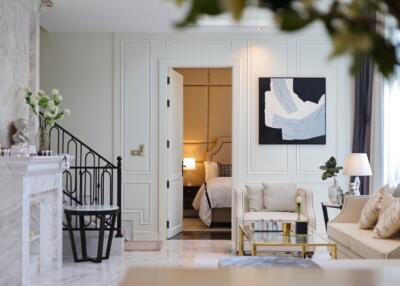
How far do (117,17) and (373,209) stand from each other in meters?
3.64

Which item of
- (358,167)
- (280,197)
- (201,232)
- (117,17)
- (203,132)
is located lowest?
(201,232)

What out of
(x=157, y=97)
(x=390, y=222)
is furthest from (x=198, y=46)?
(x=390, y=222)

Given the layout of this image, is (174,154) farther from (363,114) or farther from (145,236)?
(363,114)

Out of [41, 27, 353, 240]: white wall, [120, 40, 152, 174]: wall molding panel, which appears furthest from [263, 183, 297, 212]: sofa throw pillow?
[120, 40, 152, 174]: wall molding panel

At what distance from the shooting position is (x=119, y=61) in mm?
7438

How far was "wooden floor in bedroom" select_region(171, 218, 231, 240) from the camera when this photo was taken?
303 inches

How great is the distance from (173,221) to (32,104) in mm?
3062

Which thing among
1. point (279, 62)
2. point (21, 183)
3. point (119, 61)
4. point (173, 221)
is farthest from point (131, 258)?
point (279, 62)

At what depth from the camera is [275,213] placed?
21.4 ft

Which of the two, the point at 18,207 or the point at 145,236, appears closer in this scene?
the point at 18,207

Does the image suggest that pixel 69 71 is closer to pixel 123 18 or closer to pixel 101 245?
pixel 123 18

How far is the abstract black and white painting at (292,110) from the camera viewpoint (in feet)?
24.2

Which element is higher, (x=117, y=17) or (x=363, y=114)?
(x=117, y=17)

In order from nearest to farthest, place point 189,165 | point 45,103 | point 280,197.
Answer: point 45,103, point 280,197, point 189,165
